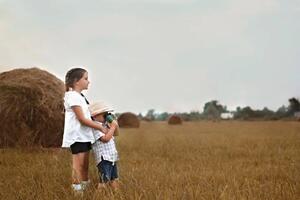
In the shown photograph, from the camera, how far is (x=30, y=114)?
11180 millimetres

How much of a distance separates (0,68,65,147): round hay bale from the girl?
5299 millimetres

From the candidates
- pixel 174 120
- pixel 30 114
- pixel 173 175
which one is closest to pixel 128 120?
pixel 174 120

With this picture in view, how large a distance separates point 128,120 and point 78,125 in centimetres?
2649

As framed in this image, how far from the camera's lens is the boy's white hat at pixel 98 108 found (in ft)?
19.9

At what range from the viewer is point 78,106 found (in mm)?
5848

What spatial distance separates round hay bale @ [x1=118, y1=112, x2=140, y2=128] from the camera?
106 ft

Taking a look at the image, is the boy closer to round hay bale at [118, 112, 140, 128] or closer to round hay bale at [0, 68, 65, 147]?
round hay bale at [0, 68, 65, 147]

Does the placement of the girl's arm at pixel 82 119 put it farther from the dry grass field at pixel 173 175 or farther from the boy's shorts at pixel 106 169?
the dry grass field at pixel 173 175

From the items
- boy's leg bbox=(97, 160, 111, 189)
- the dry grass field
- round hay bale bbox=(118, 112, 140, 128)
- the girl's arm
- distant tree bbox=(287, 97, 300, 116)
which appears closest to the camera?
the dry grass field

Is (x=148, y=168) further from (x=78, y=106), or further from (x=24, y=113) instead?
(x=24, y=113)

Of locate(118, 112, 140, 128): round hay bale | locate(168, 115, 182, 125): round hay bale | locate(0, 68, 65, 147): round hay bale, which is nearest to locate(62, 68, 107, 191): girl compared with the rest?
locate(0, 68, 65, 147): round hay bale

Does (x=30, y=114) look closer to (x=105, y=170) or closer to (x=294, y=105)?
(x=105, y=170)

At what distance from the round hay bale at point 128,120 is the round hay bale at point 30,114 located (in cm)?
2086

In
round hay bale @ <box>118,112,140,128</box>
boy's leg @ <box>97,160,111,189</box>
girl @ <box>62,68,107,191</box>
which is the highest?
round hay bale @ <box>118,112,140,128</box>
